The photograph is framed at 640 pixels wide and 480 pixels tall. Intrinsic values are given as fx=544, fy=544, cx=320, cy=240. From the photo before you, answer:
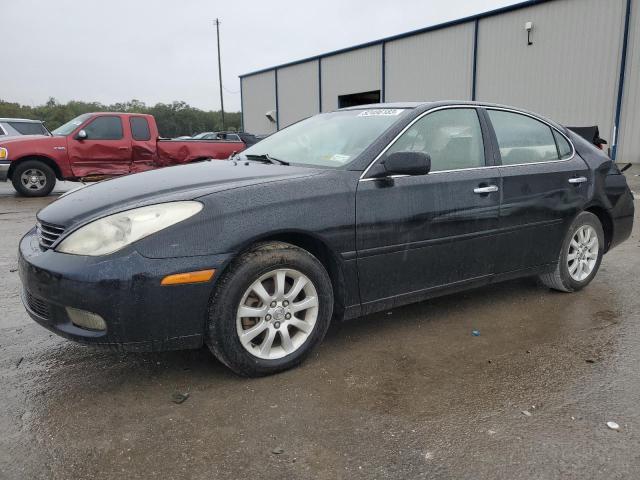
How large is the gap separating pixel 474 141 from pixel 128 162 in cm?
973

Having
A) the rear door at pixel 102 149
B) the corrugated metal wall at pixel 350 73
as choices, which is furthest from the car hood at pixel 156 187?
the corrugated metal wall at pixel 350 73

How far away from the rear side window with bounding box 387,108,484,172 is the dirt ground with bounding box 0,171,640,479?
1.15 metres

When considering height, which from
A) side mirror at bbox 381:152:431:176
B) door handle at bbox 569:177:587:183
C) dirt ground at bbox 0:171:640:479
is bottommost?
dirt ground at bbox 0:171:640:479

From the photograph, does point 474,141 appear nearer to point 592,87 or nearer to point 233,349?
point 233,349

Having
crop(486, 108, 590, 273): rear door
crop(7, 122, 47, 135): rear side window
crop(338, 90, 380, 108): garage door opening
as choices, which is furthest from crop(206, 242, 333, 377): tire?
crop(338, 90, 380, 108): garage door opening

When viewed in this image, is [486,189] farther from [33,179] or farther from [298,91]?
[298,91]

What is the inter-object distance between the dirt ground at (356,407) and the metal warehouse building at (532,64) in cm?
1516

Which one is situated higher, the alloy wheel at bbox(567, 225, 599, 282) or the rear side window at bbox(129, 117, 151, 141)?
the rear side window at bbox(129, 117, 151, 141)

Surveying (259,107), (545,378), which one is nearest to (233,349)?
(545,378)

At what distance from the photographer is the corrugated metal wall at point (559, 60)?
16.6m

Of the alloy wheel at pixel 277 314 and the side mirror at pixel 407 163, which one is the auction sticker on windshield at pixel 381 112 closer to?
the side mirror at pixel 407 163

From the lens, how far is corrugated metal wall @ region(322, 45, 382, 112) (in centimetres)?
2494

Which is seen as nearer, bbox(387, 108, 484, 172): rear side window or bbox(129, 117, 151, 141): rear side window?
bbox(387, 108, 484, 172): rear side window

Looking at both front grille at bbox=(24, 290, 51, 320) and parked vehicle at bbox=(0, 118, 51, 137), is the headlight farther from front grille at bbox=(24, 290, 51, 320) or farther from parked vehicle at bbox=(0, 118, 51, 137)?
parked vehicle at bbox=(0, 118, 51, 137)
